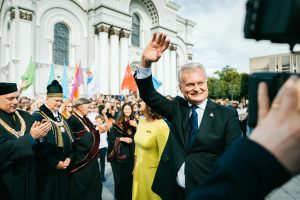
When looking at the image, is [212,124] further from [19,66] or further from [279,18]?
A: [19,66]

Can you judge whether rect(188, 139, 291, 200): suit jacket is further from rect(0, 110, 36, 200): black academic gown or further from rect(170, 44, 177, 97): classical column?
rect(170, 44, 177, 97): classical column

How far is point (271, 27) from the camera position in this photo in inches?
29.7

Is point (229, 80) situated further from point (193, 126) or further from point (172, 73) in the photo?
point (193, 126)

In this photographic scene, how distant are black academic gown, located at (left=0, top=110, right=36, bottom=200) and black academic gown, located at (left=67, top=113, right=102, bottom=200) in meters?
1.05

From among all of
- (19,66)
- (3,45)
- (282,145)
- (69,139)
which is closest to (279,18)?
(282,145)

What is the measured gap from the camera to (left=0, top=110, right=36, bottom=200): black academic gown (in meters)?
3.37

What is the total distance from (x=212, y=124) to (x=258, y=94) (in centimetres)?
178

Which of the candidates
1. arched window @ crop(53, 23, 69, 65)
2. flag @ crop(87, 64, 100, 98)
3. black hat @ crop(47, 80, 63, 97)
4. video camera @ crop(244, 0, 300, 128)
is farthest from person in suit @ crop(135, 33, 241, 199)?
arched window @ crop(53, 23, 69, 65)

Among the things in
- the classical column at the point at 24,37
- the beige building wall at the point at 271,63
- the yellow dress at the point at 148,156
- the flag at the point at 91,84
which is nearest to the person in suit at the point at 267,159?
the yellow dress at the point at 148,156

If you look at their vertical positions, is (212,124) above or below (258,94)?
below

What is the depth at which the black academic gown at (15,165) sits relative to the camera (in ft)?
11.0

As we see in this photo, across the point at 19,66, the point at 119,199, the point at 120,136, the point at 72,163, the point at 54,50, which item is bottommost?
the point at 119,199

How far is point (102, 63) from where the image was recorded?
22984 mm

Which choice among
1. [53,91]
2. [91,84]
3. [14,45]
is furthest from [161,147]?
[14,45]
